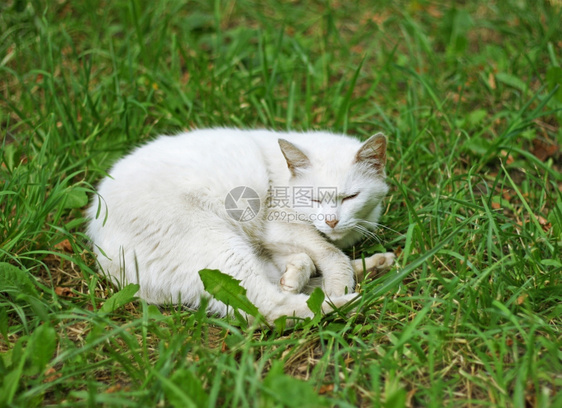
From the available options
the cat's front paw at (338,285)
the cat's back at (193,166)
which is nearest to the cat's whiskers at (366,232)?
the cat's front paw at (338,285)

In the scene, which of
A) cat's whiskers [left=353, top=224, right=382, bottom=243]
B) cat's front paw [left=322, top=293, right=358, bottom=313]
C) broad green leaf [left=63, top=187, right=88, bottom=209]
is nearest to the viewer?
cat's front paw [left=322, top=293, right=358, bottom=313]

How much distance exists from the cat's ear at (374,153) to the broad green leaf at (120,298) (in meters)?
1.31

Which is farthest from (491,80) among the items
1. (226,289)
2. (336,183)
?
(226,289)

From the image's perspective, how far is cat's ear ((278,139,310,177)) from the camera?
262cm

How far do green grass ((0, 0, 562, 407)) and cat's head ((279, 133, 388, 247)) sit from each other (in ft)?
0.78

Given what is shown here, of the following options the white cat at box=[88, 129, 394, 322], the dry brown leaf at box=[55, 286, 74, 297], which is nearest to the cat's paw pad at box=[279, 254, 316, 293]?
the white cat at box=[88, 129, 394, 322]

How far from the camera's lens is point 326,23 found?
4637 millimetres

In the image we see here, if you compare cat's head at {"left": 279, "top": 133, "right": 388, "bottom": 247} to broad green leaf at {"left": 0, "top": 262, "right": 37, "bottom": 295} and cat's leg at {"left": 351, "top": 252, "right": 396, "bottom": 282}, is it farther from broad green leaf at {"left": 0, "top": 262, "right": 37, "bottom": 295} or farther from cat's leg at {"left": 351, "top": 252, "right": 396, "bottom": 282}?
broad green leaf at {"left": 0, "top": 262, "right": 37, "bottom": 295}

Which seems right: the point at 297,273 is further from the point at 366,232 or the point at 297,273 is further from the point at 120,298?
the point at 120,298

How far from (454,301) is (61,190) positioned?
211 cm

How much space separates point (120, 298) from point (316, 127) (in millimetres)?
1985

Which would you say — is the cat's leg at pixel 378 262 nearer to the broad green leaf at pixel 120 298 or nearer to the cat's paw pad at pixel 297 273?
the cat's paw pad at pixel 297 273

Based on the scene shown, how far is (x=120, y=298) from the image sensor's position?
2.35m

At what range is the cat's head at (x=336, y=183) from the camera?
265 centimetres
